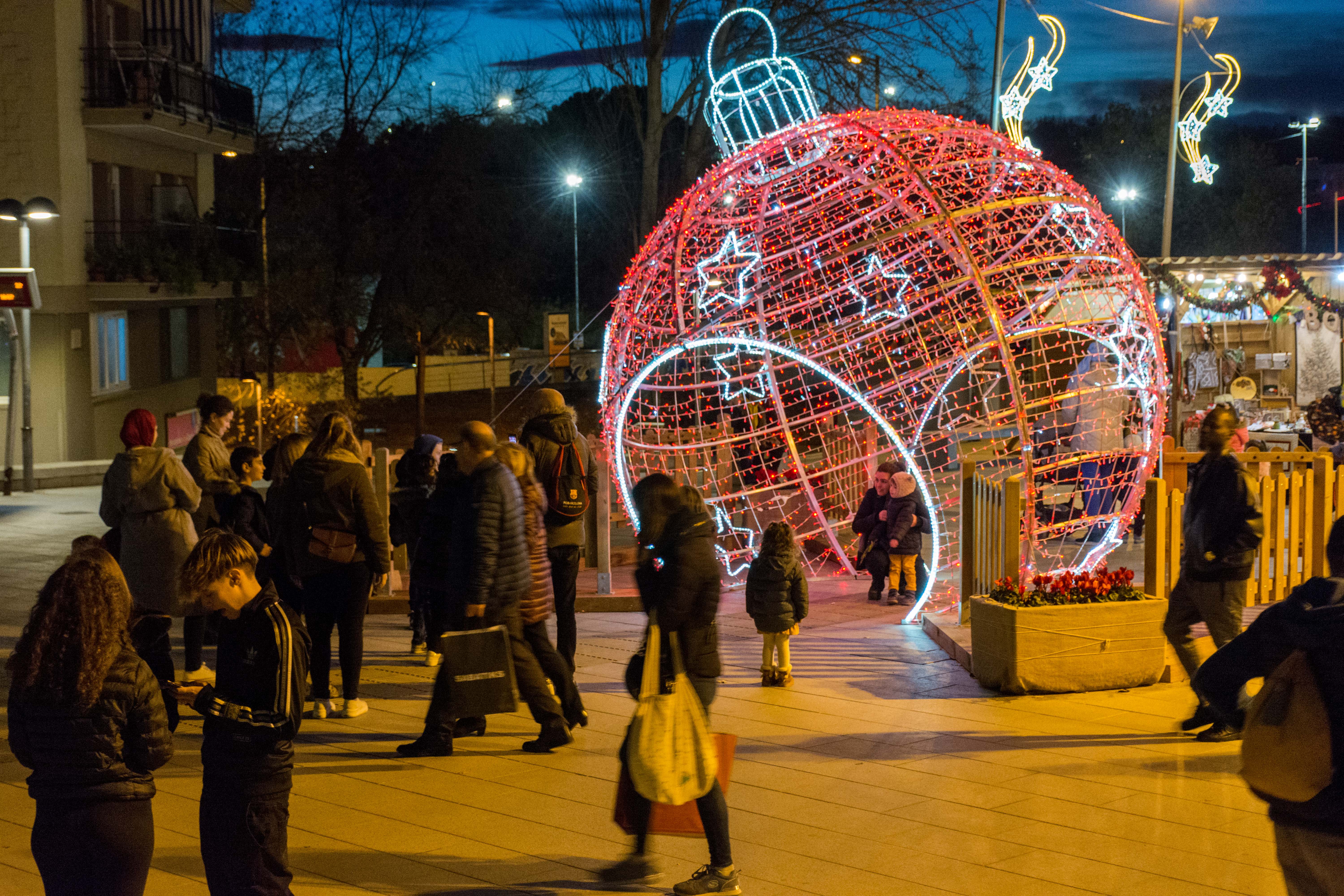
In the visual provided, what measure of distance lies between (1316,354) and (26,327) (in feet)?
59.5

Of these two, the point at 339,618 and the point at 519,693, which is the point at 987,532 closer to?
the point at 519,693

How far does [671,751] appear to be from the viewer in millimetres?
4328

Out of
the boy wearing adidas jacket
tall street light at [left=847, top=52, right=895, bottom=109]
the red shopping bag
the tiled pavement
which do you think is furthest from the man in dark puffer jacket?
tall street light at [left=847, top=52, right=895, bottom=109]

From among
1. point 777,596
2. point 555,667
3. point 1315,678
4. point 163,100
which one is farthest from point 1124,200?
point 1315,678

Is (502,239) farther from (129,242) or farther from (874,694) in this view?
(874,694)

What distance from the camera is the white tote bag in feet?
14.1

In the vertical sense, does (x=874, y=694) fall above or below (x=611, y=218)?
below

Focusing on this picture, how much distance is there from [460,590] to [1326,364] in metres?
17.8

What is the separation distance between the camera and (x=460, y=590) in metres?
5.82

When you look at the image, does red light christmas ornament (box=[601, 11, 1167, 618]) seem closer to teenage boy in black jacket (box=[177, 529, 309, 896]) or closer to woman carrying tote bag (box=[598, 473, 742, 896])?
woman carrying tote bag (box=[598, 473, 742, 896])

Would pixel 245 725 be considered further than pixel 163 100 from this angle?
No

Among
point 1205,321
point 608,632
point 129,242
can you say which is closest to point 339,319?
point 129,242

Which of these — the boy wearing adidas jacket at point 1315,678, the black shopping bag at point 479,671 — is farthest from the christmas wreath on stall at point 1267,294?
the boy wearing adidas jacket at point 1315,678

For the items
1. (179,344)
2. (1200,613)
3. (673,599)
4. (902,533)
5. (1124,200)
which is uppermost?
(1124,200)
